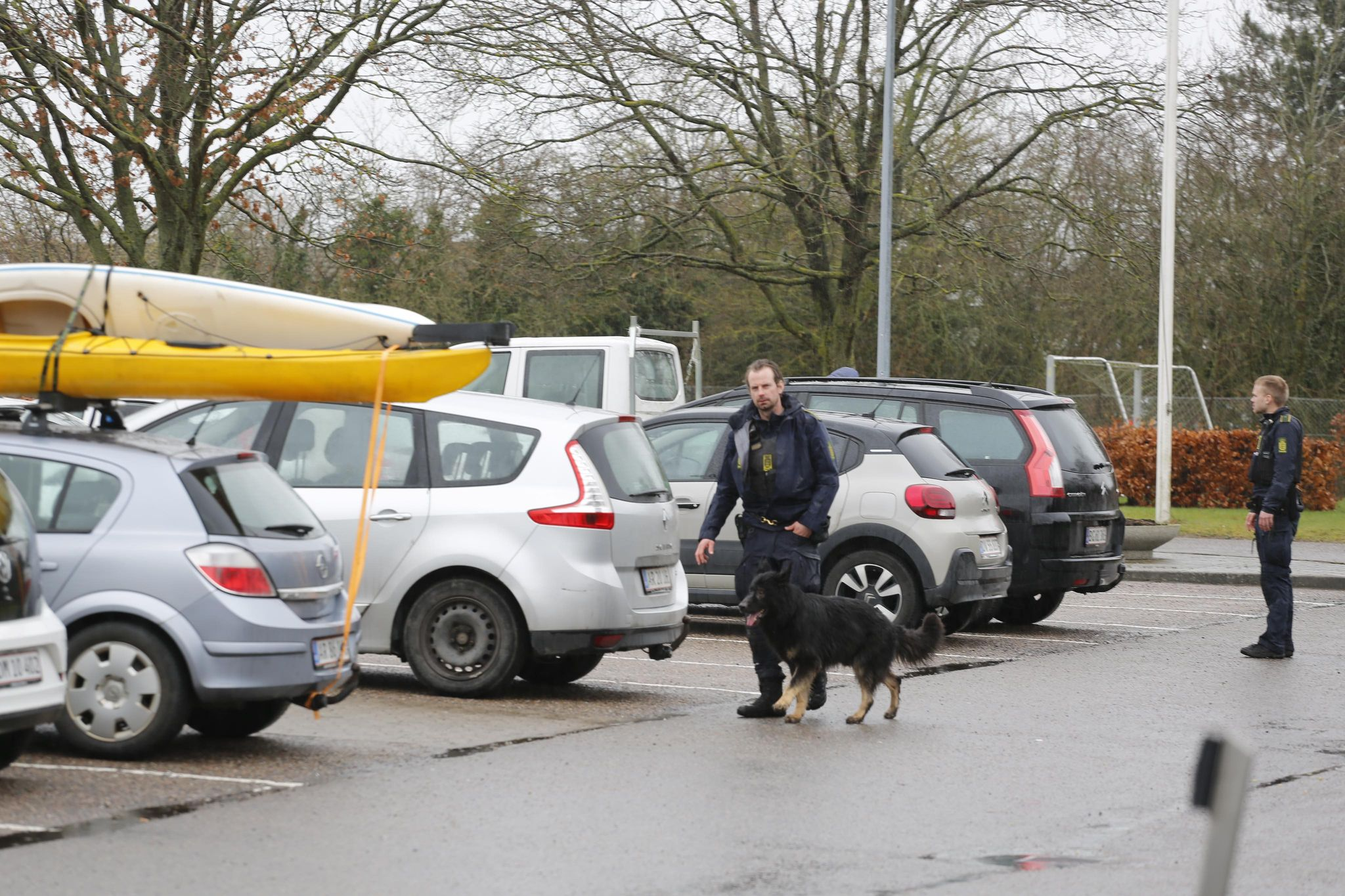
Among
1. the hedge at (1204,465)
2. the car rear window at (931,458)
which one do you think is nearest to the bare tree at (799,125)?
the hedge at (1204,465)

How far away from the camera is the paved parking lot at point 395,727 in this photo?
21.4 feet

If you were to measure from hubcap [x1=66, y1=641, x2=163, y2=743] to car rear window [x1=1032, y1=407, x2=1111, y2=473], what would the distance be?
8204 mm

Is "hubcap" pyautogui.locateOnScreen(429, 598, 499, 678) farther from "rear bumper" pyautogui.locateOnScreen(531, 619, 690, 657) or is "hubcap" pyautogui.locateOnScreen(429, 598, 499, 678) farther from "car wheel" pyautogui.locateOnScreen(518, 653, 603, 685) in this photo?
"car wheel" pyautogui.locateOnScreen(518, 653, 603, 685)

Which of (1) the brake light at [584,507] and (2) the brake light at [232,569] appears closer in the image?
(2) the brake light at [232,569]

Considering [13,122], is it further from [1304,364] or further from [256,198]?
[1304,364]

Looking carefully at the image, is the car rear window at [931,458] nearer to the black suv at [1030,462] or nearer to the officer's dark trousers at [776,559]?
the black suv at [1030,462]

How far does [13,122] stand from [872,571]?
41.5 feet

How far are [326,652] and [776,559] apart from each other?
2.69 m

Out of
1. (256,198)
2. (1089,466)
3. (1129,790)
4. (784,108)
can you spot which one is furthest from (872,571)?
(784,108)

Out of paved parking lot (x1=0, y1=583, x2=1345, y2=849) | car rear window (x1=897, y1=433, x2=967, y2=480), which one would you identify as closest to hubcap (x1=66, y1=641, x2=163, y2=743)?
paved parking lot (x1=0, y1=583, x2=1345, y2=849)

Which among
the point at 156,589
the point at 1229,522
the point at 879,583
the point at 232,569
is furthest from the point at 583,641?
the point at 1229,522

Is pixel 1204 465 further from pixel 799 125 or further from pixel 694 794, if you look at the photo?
pixel 694 794

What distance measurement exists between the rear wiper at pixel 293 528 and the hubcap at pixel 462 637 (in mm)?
1744

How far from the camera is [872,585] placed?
487 inches
